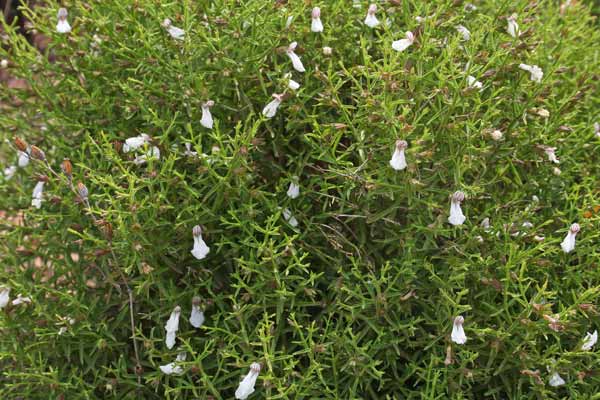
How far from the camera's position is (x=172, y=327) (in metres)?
2.31

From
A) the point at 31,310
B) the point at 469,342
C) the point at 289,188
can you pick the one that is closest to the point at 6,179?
the point at 31,310

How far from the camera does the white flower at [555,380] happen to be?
227 centimetres

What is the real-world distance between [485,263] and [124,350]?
131cm

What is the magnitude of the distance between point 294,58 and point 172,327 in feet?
3.20

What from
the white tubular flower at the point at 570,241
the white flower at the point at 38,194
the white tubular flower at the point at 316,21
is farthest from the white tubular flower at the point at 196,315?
the white tubular flower at the point at 570,241

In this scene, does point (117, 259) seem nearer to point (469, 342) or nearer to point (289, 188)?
point (289, 188)

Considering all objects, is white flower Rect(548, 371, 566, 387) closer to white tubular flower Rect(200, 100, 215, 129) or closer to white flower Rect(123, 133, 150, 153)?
white tubular flower Rect(200, 100, 215, 129)

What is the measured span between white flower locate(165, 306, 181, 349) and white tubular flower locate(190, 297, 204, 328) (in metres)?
0.05

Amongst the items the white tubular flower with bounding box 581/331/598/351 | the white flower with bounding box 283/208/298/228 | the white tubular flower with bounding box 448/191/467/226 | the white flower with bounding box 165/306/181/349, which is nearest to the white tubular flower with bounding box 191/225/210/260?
the white flower with bounding box 165/306/181/349

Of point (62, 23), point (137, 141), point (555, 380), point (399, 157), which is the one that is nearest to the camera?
point (399, 157)

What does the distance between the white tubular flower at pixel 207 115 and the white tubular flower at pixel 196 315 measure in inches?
22.3

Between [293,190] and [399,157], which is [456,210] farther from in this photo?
[293,190]

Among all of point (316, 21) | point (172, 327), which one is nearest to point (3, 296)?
point (172, 327)

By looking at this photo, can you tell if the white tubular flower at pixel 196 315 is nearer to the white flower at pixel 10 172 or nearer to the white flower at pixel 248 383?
the white flower at pixel 248 383
